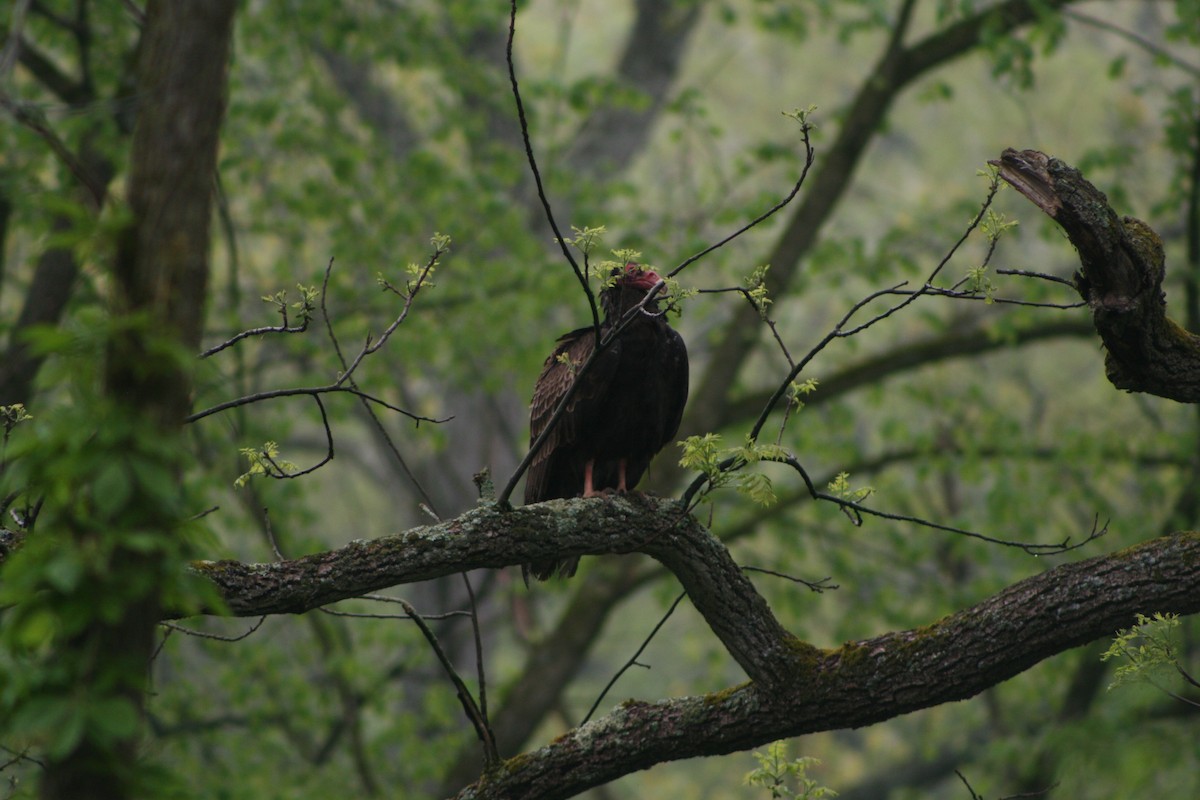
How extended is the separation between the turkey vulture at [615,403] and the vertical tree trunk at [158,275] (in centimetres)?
A: 234

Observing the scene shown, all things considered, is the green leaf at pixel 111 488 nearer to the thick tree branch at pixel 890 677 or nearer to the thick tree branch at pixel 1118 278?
the thick tree branch at pixel 890 677

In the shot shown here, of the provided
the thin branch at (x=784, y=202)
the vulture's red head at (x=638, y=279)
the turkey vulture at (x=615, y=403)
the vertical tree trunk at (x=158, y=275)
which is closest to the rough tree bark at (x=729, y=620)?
the thin branch at (x=784, y=202)

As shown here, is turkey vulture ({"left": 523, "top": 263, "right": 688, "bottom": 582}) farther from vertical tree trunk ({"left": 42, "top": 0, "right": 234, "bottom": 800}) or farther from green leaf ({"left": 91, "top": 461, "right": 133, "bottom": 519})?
green leaf ({"left": 91, "top": 461, "right": 133, "bottom": 519})

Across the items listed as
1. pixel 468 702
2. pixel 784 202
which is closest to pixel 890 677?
pixel 468 702

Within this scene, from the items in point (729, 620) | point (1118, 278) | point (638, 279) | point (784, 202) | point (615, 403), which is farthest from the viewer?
point (638, 279)

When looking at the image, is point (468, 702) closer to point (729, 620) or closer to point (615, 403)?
point (729, 620)

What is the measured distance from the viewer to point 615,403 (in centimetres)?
459

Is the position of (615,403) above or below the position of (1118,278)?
above

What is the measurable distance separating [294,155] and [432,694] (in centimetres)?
431

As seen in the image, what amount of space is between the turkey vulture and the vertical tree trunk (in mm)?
2341

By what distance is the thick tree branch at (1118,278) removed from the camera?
2.92 m

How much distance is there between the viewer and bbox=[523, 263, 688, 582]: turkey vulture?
4.52m

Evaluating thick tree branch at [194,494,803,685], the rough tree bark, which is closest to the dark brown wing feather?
thick tree branch at [194,494,803,685]

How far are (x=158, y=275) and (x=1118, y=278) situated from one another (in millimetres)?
2319
